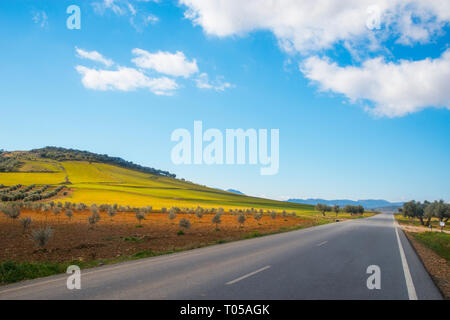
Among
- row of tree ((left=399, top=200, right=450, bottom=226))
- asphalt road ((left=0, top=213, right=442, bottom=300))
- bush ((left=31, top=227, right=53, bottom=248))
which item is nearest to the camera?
asphalt road ((left=0, top=213, right=442, bottom=300))

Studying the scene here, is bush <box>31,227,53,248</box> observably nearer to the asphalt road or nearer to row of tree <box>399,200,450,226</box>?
the asphalt road

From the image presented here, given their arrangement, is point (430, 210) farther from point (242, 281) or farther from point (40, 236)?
point (40, 236)

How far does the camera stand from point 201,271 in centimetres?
894

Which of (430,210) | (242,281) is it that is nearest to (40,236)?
(242,281)

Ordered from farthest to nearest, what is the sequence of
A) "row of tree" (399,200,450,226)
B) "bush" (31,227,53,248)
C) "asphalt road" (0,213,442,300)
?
1. "row of tree" (399,200,450,226)
2. "bush" (31,227,53,248)
3. "asphalt road" (0,213,442,300)

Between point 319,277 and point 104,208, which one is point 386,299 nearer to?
point 319,277

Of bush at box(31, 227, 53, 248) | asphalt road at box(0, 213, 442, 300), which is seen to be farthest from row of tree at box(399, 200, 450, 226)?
bush at box(31, 227, 53, 248)

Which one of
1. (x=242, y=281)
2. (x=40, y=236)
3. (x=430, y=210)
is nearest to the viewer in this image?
(x=242, y=281)

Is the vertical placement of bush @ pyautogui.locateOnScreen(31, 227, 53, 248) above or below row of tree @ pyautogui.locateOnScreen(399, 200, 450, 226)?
above

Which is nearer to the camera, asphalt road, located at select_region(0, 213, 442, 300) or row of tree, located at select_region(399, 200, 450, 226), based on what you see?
asphalt road, located at select_region(0, 213, 442, 300)
